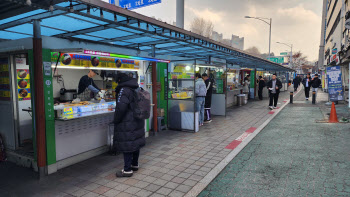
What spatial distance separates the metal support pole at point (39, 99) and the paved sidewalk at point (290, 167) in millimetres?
2961

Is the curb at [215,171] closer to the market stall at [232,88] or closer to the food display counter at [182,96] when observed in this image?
the food display counter at [182,96]

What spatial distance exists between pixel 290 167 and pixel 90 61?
5.05 meters

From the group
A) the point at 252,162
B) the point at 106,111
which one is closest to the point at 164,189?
the point at 252,162

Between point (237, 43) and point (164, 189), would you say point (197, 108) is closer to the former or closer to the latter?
point (164, 189)

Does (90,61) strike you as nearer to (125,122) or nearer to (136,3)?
(125,122)

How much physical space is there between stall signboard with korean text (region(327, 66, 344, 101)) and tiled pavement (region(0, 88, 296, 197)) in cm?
975

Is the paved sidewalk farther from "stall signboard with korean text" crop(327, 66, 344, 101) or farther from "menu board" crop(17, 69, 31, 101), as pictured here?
"stall signboard with korean text" crop(327, 66, 344, 101)

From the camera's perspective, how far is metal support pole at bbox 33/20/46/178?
4052mm

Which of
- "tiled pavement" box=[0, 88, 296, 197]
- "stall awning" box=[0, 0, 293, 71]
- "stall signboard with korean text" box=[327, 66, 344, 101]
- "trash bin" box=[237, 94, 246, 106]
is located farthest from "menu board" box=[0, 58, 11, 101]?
"stall signboard with korean text" box=[327, 66, 344, 101]

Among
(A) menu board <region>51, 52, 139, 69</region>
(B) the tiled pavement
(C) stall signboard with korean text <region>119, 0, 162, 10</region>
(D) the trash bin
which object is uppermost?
(C) stall signboard with korean text <region>119, 0, 162, 10</region>

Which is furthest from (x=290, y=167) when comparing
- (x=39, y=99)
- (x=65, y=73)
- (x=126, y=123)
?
(x=65, y=73)

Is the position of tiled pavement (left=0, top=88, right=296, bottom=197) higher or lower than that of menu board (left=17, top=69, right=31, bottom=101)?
lower

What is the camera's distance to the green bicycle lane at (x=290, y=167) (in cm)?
381

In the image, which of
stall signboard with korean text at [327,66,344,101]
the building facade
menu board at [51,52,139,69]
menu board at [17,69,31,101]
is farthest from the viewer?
the building facade
